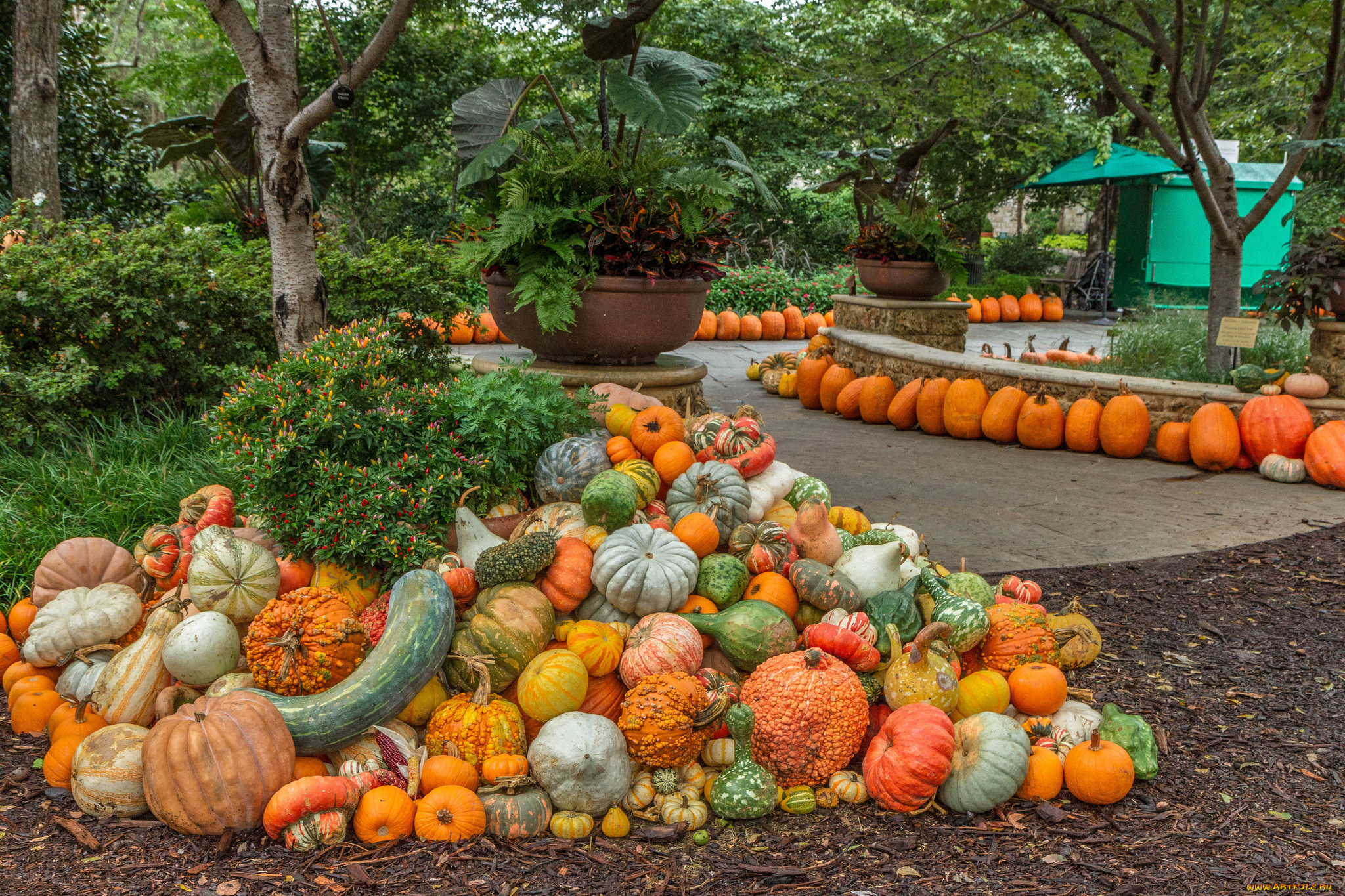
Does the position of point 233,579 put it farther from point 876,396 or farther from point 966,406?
point 876,396

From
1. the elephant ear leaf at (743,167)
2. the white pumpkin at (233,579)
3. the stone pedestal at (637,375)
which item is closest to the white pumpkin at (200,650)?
the white pumpkin at (233,579)

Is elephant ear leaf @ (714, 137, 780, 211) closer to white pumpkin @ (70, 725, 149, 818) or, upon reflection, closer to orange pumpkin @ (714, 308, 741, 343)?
white pumpkin @ (70, 725, 149, 818)

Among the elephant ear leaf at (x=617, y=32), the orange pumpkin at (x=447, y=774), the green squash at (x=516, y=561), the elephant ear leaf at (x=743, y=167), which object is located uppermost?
the elephant ear leaf at (x=617, y=32)

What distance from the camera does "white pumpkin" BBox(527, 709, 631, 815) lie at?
2520 mm

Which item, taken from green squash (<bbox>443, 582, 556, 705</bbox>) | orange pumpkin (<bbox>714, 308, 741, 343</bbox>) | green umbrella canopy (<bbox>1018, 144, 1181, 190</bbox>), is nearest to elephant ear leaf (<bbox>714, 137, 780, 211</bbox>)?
green squash (<bbox>443, 582, 556, 705</bbox>)

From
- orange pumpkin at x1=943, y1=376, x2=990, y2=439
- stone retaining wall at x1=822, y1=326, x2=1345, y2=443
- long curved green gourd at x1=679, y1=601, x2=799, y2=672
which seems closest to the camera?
long curved green gourd at x1=679, y1=601, x2=799, y2=672

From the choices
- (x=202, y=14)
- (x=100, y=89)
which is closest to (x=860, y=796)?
(x=100, y=89)

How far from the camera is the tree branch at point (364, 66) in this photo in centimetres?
379

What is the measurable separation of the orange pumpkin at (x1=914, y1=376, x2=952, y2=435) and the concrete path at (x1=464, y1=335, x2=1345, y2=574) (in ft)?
0.48

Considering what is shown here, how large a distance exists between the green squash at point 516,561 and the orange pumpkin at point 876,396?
5.69m

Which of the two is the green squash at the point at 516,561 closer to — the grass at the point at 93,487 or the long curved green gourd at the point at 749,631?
the long curved green gourd at the point at 749,631

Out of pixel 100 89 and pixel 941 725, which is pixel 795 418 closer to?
pixel 941 725

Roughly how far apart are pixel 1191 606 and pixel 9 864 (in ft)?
14.5

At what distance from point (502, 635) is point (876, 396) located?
6017 millimetres
